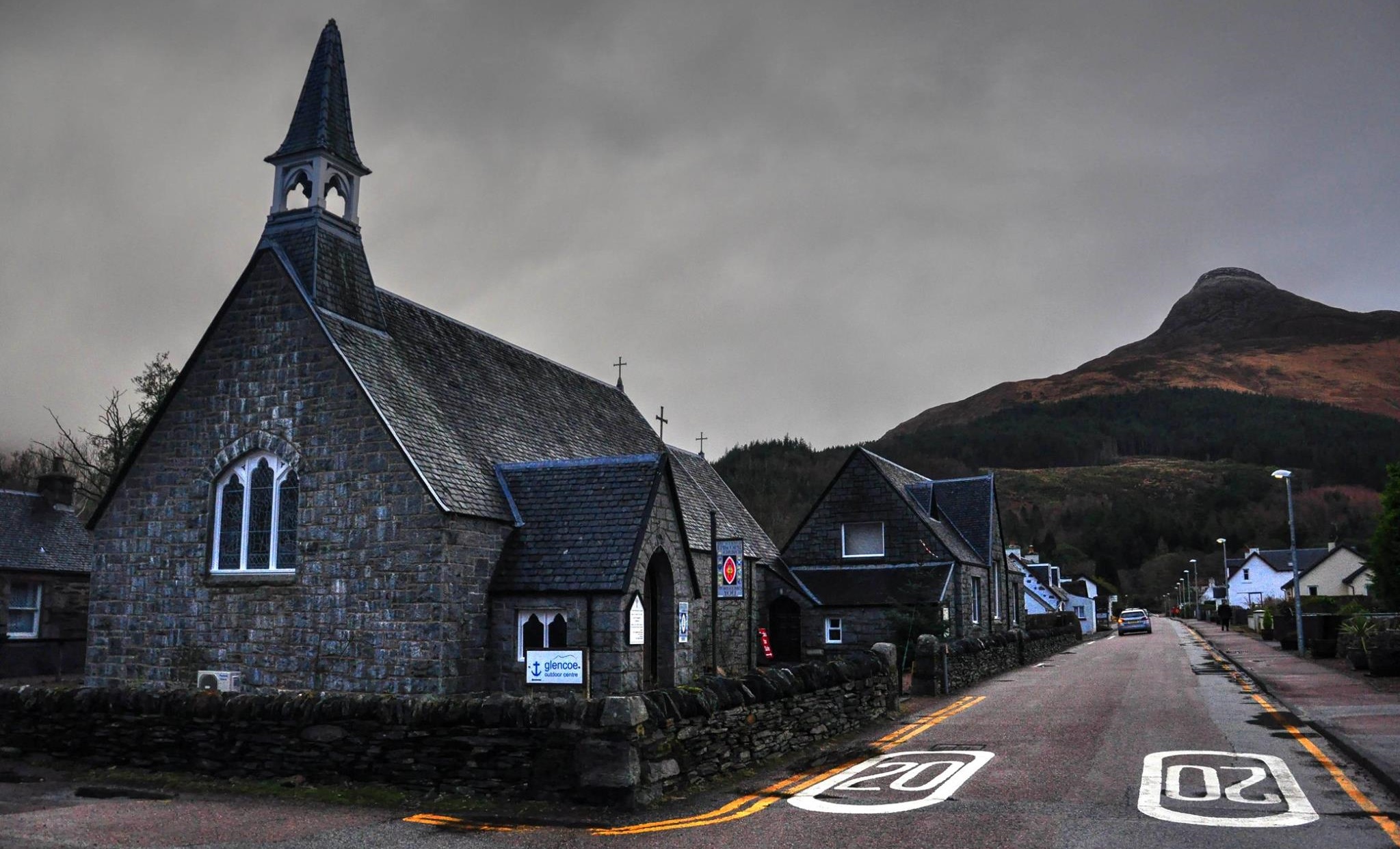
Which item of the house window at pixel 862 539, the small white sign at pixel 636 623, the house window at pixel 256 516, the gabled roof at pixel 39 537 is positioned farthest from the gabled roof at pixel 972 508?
the gabled roof at pixel 39 537

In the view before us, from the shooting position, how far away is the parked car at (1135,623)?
67.8 meters

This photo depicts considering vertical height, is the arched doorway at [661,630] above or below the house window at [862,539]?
below

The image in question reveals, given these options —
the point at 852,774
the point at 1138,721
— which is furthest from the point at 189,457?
the point at 1138,721

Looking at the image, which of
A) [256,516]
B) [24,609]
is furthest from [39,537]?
[256,516]

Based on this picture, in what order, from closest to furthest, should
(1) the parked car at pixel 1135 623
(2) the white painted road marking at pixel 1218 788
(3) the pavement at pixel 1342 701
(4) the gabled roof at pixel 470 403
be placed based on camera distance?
(2) the white painted road marking at pixel 1218 788, (3) the pavement at pixel 1342 701, (4) the gabled roof at pixel 470 403, (1) the parked car at pixel 1135 623

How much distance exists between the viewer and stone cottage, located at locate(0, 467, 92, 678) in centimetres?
3069

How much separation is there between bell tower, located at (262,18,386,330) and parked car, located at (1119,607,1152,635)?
5968cm

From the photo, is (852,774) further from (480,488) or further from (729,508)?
(729,508)

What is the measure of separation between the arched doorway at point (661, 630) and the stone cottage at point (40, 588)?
19.1 meters

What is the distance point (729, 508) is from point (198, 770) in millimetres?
27345

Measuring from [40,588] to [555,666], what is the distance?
25.8m

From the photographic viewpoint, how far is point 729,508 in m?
39.0

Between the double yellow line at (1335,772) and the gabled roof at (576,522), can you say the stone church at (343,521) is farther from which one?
the double yellow line at (1335,772)

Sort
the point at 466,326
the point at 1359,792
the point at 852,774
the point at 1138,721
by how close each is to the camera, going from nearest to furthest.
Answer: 1. the point at 1359,792
2. the point at 852,774
3. the point at 1138,721
4. the point at 466,326
